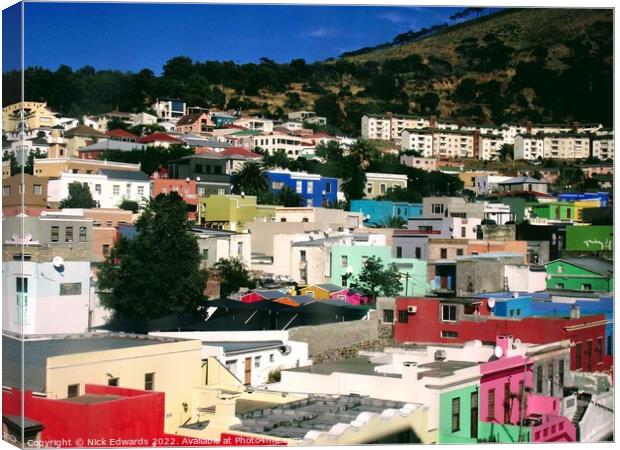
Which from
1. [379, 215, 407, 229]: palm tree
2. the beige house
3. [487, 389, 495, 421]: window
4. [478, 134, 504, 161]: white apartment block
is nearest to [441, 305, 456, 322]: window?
[487, 389, 495, 421]: window

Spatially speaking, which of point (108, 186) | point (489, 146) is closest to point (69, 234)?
point (108, 186)

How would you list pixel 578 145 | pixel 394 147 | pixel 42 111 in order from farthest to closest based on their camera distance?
1. pixel 394 147
2. pixel 578 145
3. pixel 42 111

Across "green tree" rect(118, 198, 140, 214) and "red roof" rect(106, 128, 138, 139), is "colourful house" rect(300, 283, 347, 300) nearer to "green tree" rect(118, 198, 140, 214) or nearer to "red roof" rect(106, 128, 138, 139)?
"green tree" rect(118, 198, 140, 214)

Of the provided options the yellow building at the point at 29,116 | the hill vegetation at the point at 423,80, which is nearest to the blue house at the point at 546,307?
the hill vegetation at the point at 423,80

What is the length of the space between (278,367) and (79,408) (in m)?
4.20

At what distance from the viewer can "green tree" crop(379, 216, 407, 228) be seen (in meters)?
23.2

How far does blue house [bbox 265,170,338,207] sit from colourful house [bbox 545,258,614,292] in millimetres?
5367

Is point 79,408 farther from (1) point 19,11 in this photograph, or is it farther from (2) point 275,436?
(1) point 19,11

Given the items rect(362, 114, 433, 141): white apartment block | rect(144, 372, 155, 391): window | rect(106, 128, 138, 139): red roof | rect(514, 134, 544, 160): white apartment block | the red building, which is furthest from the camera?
rect(362, 114, 433, 141): white apartment block

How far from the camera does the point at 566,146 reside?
24.2m

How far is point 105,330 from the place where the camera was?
639 inches

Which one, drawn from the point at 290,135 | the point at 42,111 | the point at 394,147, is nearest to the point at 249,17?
the point at 42,111

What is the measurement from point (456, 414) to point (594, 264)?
7.28 metres

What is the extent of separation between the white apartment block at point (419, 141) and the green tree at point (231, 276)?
923 cm
